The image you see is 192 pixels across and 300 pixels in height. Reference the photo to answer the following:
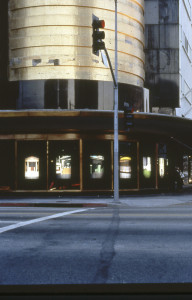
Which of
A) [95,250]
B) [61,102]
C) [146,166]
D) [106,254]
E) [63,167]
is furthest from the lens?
[146,166]

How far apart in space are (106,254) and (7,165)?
64.1ft

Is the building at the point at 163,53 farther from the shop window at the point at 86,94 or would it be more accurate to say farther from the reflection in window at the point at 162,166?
the shop window at the point at 86,94

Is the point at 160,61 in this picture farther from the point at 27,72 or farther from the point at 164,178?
the point at 27,72

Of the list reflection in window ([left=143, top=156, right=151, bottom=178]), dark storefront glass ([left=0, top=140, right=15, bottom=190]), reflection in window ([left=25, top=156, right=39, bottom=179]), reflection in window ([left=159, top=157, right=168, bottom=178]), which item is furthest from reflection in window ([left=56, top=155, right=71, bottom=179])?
reflection in window ([left=159, top=157, right=168, bottom=178])

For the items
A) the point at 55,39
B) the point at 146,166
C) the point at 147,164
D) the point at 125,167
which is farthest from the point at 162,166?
the point at 55,39

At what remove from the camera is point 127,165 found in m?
27.9

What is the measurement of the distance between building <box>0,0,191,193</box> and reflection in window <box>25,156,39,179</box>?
6cm

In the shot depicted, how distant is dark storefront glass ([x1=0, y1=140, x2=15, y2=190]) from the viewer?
89.0 ft

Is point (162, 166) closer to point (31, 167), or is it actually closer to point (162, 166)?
point (162, 166)

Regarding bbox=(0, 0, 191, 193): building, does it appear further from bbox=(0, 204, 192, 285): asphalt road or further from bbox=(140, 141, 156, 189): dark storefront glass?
bbox=(0, 204, 192, 285): asphalt road

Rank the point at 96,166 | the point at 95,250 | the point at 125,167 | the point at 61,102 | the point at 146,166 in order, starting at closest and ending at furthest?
1. the point at 95,250
2. the point at 61,102
3. the point at 96,166
4. the point at 125,167
5. the point at 146,166

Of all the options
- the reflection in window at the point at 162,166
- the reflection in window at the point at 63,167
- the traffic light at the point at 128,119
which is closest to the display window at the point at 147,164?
the reflection in window at the point at 162,166

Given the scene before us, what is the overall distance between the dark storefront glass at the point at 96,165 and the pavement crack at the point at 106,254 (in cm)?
1443

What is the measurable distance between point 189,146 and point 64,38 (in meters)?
13.3
